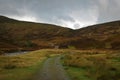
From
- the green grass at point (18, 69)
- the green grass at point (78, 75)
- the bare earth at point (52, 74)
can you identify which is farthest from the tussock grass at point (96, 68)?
the green grass at point (18, 69)

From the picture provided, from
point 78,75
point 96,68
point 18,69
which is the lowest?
point 78,75

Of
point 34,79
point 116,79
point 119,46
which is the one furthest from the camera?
point 119,46

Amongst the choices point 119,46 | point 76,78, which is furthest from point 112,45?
point 76,78

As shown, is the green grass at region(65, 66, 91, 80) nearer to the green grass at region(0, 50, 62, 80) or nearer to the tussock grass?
the tussock grass

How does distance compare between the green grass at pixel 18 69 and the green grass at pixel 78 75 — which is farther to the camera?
the green grass at pixel 18 69

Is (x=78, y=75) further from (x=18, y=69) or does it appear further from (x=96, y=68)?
(x=18, y=69)

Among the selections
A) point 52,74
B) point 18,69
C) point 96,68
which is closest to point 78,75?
point 96,68

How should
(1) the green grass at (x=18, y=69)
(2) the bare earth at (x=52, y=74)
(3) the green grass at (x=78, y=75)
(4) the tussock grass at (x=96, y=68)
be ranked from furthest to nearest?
(1) the green grass at (x=18, y=69) < (3) the green grass at (x=78, y=75) < (2) the bare earth at (x=52, y=74) < (4) the tussock grass at (x=96, y=68)

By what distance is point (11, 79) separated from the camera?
31.8 metres

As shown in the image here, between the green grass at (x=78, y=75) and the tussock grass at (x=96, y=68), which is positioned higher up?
the tussock grass at (x=96, y=68)

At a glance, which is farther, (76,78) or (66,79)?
(76,78)

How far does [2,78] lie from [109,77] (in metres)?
10.7

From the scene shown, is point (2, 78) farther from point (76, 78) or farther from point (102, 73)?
point (102, 73)

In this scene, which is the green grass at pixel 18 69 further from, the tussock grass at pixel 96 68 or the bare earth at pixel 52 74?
the tussock grass at pixel 96 68
